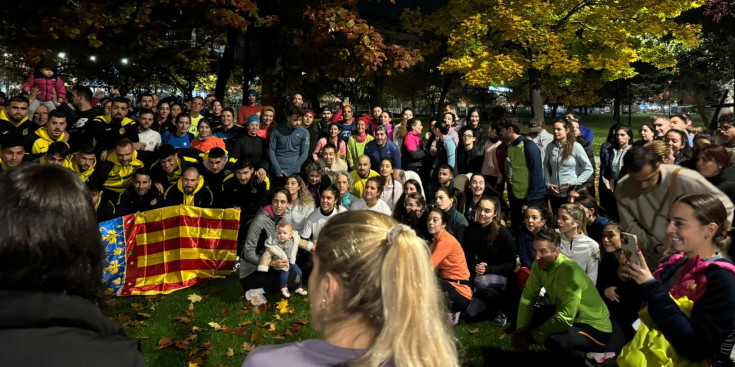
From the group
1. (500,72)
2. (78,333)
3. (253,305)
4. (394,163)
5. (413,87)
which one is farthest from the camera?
(413,87)

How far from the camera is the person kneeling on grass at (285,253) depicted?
6484mm

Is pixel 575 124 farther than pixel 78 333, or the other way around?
pixel 575 124

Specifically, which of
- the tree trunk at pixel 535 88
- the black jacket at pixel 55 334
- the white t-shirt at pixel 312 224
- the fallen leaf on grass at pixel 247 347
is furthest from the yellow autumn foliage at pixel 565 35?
the black jacket at pixel 55 334

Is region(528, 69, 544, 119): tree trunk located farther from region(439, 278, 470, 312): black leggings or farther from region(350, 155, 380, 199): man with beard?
region(439, 278, 470, 312): black leggings

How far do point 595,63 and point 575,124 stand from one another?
9021 millimetres

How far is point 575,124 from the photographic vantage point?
9.03m

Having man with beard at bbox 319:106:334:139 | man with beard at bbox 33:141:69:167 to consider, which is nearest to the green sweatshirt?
man with beard at bbox 319:106:334:139

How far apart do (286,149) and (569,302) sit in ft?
18.3

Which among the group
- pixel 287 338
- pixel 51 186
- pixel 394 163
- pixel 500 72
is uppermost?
pixel 500 72

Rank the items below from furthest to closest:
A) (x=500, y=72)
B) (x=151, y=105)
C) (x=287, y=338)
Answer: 1. (x=500, y=72)
2. (x=151, y=105)
3. (x=287, y=338)

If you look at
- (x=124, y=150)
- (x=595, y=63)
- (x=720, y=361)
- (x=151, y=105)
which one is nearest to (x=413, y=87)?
(x=595, y=63)

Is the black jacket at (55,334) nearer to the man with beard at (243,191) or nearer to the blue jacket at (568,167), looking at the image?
the man with beard at (243,191)

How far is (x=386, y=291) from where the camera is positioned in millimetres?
1514

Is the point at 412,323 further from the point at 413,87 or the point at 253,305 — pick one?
the point at 413,87
